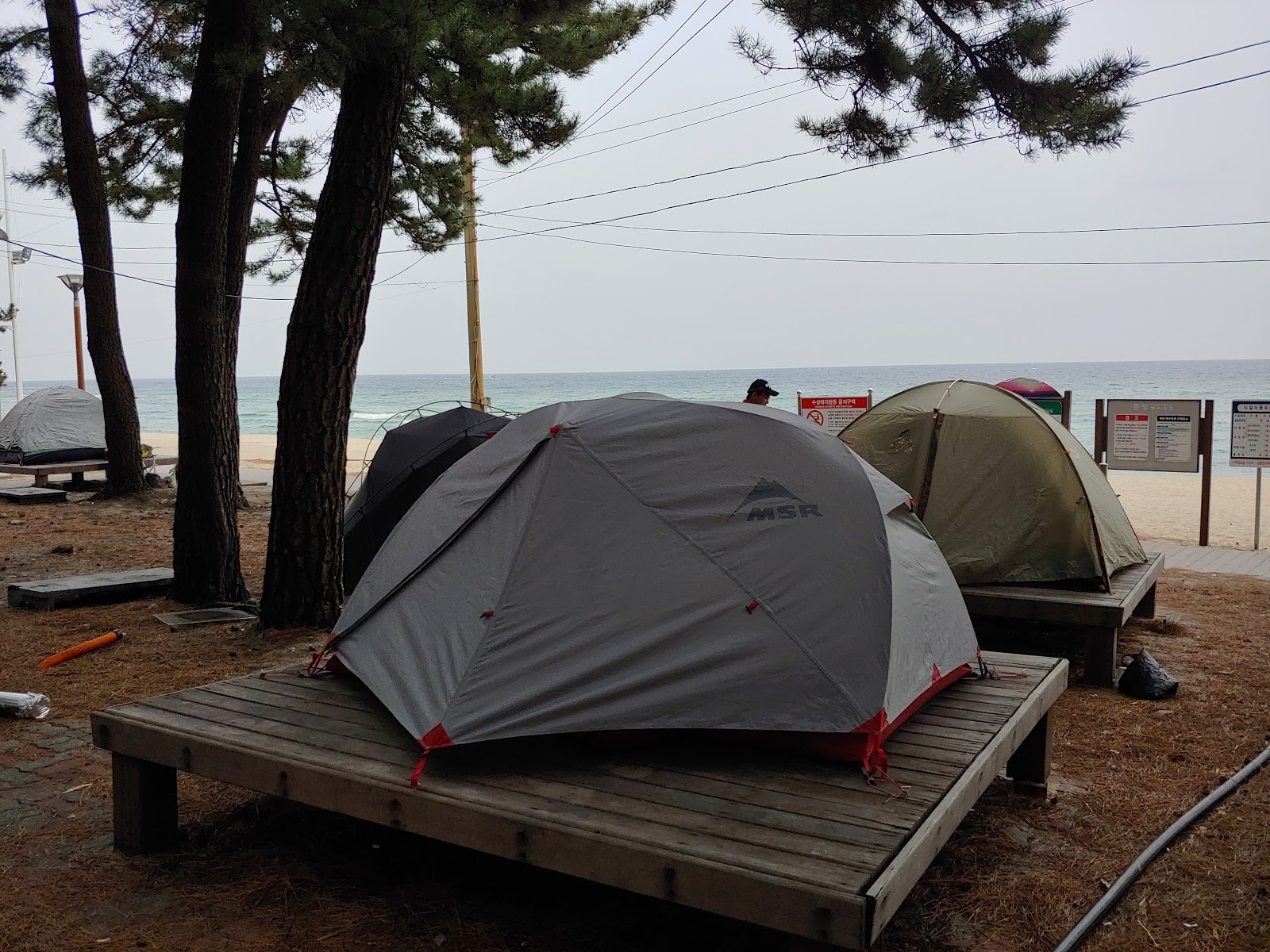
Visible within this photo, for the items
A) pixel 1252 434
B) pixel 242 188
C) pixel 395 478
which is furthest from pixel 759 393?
pixel 1252 434

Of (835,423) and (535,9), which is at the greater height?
(535,9)

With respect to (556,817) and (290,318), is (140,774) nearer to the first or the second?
(556,817)

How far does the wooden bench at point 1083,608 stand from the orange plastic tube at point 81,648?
5.09 m

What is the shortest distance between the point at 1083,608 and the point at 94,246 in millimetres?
11226

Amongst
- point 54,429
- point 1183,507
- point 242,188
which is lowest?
point 1183,507

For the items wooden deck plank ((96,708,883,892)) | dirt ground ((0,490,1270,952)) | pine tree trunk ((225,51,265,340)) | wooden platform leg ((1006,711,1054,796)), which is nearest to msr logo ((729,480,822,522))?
wooden deck plank ((96,708,883,892))

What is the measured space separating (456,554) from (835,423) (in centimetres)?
913

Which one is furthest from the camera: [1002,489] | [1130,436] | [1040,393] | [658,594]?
[1040,393]

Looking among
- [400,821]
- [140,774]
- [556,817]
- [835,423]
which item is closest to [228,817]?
[140,774]

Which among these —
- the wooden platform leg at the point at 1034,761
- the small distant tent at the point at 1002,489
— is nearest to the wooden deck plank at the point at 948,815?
the wooden platform leg at the point at 1034,761

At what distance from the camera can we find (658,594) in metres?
3.21

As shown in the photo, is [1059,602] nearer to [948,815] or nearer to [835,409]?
[948,815]

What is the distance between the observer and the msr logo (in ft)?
11.1

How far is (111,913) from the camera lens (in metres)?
3.04
